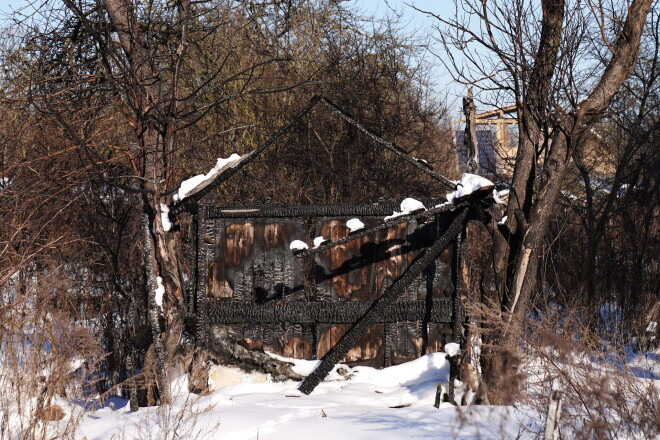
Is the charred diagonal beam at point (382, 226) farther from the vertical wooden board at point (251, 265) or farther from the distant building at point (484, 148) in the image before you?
the distant building at point (484, 148)

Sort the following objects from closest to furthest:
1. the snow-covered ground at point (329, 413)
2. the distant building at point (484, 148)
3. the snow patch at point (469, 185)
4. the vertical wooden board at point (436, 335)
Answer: the snow-covered ground at point (329, 413) → the snow patch at point (469, 185) → the vertical wooden board at point (436, 335) → the distant building at point (484, 148)

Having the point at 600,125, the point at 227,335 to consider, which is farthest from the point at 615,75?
the point at 600,125

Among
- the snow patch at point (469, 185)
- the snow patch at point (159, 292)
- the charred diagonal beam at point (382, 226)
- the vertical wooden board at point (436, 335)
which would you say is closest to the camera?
the charred diagonal beam at point (382, 226)

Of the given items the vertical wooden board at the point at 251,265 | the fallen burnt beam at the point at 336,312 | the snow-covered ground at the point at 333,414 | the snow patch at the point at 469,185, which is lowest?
the snow-covered ground at the point at 333,414

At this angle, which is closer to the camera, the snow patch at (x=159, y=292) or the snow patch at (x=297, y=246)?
the snow patch at (x=297, y=246)

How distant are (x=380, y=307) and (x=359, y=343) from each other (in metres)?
0.60

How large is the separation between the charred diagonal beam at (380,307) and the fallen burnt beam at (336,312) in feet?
0.81

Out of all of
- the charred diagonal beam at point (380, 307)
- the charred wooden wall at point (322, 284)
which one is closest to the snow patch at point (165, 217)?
the charred wooden wall at point (322, 284)

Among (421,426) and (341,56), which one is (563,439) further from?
(341,56)

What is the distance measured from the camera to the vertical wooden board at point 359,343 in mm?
7637

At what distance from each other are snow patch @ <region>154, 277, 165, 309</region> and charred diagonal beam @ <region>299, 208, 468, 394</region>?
1.63 meters

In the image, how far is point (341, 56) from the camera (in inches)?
561

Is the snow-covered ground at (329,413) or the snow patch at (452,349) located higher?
the snow patch at (452,349)

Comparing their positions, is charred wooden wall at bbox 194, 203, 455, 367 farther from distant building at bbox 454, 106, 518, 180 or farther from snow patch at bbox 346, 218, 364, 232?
distant building at bbox 454, 106, 518, 180
